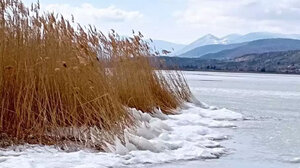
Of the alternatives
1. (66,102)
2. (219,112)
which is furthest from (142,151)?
(219,112)

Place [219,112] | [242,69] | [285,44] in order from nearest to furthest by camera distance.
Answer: [219,112] → [242,69] → [285,44]

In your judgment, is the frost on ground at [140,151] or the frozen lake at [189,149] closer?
the frost on ground at [140,151]

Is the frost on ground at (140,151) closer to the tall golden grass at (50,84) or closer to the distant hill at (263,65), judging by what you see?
the tall golden grass at (50,84)

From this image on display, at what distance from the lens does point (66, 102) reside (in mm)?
4703

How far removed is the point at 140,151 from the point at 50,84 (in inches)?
42.5

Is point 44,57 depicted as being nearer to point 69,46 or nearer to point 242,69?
point 69,46

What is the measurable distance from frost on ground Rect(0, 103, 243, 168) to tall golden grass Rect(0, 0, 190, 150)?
0.82 feet

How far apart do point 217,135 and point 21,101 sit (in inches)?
90.2

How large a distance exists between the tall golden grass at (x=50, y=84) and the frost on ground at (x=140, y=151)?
25 centimetres

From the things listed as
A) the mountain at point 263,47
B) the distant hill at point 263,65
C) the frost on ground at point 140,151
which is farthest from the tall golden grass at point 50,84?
the mountain at point 263,47

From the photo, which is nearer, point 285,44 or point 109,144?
point 109,144

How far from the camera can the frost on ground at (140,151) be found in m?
3.79

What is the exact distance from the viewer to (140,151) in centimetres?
431

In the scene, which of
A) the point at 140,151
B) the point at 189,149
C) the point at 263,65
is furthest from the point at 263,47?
the point at 140,151
